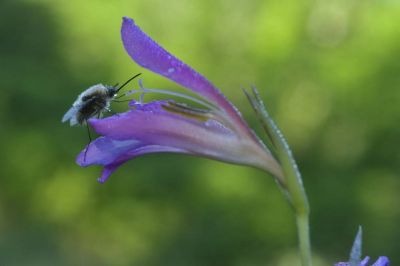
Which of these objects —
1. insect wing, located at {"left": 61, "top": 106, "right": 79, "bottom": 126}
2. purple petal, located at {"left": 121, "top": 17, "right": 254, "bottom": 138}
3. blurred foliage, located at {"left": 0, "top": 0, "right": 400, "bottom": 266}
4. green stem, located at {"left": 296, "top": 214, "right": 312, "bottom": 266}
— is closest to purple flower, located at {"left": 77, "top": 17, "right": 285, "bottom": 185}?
purple petal, located at {"left": 121, "top": 17, "right": 254, "bottom": 138}

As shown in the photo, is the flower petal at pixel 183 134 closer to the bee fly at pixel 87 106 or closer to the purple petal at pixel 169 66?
the purple petal at pixel 169 66

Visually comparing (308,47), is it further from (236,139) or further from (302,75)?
(236,139)

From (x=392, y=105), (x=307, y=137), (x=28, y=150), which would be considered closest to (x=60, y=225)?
(x=28, y=150)

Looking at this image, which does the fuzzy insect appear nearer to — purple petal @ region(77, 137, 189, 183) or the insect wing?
the insect wing

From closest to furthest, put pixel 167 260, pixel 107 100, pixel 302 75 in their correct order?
pixel 107 100 → pixel 167 260 → pixel 302 75

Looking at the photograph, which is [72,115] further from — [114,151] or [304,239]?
[304,239]

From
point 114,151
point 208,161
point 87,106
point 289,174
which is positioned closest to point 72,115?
point 87,106
